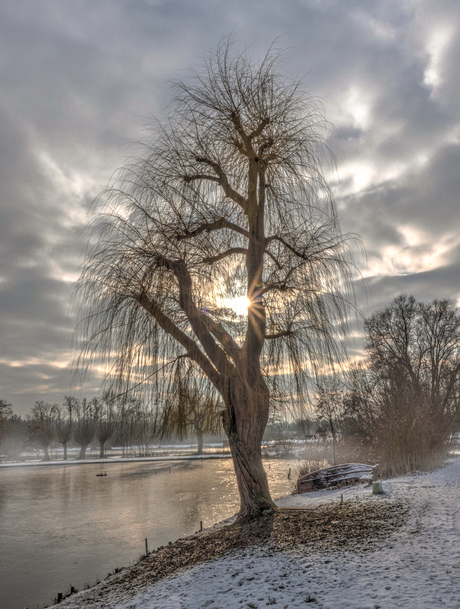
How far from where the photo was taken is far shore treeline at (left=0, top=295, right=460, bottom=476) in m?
6.61

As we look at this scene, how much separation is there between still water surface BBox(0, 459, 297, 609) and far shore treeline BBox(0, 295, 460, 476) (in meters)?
2.70

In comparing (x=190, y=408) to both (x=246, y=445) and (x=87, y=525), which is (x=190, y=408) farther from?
(x=87, y=525)

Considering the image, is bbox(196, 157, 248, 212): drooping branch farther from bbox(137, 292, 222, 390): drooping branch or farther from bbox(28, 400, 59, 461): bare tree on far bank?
bbox(28, 400, 59, 461): bare tree on far bank

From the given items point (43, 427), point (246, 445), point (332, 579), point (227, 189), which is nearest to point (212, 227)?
point (227, 189)

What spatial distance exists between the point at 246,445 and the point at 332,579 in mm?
3402

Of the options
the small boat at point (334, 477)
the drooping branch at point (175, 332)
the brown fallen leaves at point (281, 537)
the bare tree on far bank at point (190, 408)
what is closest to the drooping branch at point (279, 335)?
the drooping branch at point (175, 332)

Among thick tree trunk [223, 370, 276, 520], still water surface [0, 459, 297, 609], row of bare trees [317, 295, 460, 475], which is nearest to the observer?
thick tree trunk [223, 370, 276, 520]

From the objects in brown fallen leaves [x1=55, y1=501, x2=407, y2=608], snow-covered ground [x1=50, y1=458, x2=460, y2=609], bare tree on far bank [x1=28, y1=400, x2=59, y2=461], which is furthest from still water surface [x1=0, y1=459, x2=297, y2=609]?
bare tree on far bank [x1=28, y1=400, x2=59, y2=461]

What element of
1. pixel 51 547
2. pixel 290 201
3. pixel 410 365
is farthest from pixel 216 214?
pixel 410 365

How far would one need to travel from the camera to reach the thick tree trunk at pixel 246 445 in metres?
7.52

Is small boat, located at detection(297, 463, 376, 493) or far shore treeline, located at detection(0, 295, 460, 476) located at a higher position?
far shore treeline, located at detection(0, 295, 460, 476)

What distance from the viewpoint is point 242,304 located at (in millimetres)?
7133

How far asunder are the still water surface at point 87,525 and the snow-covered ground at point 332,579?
3.55 meters

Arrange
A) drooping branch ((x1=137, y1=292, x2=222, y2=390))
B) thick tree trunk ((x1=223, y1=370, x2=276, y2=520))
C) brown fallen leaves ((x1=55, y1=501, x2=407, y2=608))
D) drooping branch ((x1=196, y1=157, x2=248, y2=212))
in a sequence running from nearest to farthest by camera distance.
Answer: brown fallen leaves ((x1=55, y1=501, x2=407, y2=608))
drooping branch ((x1=137, y1=292, x2=222, y2=390))
drooping branch ((x1=196, y1=157, x2=248, y2=212))
thick tree trunk ((x1=223, y1=370, x2=276, y2=520))
